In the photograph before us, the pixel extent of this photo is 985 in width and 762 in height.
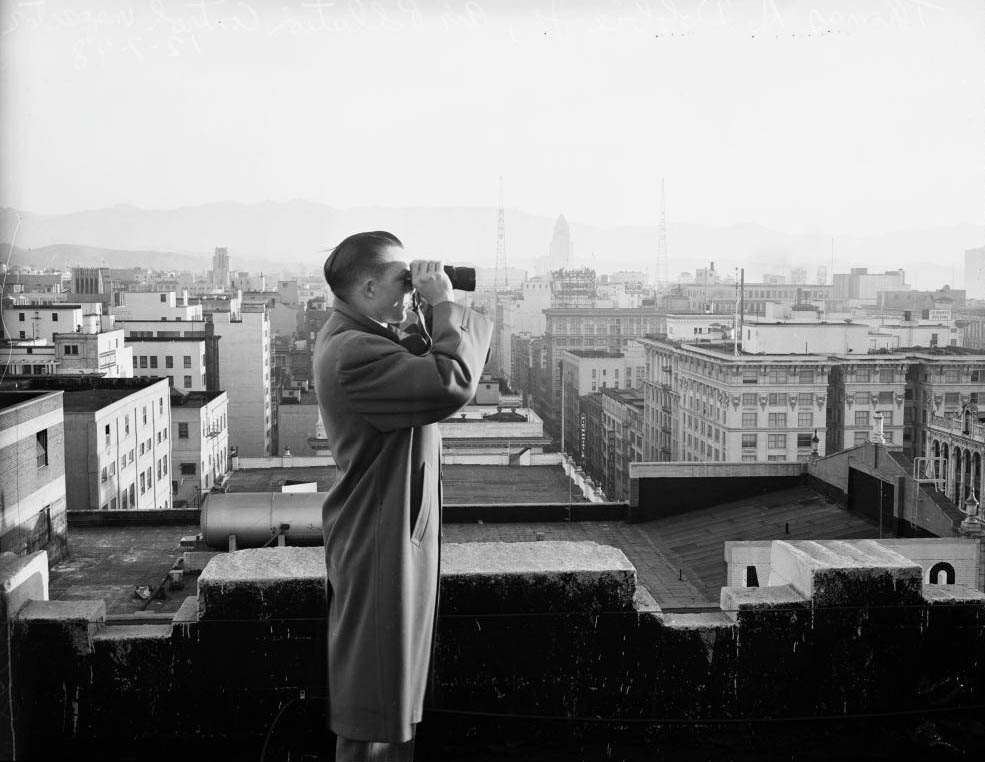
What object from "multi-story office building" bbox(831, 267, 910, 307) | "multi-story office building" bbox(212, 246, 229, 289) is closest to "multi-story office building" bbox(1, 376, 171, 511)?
"multi-story office building" bbox(212, 246, 229, 289)

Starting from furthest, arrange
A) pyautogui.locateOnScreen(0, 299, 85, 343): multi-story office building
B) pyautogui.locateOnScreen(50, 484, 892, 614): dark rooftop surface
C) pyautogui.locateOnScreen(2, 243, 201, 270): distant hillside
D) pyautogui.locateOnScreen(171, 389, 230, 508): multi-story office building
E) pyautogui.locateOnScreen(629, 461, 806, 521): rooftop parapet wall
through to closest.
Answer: pyautogui.locateOnScreen(171, 389, 230, 508): multi-story office building < pyautogui.locateOnScreen(0, 299, 85, 343): multi-story office building < pyautogui.locateOnScreen(629, 461, 806, 521): rooftop parapet wall < pyautogui.locateOnScreen(2, 243, 201, 270): distant hillside < pyautogui.locateOnScreen(50, 484, 892, 614): dark rooftop surface

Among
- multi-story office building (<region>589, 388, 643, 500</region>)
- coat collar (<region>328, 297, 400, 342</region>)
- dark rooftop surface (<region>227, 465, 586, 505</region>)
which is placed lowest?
multi-story office building (<region>589, 388, 643, 500</region>)

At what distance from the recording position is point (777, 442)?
42.8m

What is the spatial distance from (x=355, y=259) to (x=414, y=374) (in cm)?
31

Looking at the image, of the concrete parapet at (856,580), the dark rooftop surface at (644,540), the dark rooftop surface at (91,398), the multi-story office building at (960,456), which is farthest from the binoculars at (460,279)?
the dark rooftop surface at (91,398)

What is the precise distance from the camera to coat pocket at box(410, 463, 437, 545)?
2.18m

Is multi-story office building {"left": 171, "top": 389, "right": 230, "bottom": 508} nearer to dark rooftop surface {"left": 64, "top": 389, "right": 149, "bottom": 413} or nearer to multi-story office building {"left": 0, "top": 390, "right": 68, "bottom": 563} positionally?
dark rooftop surface {"left": 64, "top": 389, "right": 149, "bottom": 413}

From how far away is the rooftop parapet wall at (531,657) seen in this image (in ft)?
9.13

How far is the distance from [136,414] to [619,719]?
85.3 ft

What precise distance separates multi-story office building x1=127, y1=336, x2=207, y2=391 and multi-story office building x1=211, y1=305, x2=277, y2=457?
4399 mm

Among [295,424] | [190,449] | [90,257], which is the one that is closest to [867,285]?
[295,424]

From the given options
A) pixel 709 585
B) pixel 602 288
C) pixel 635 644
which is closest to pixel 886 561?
pixel 635 644

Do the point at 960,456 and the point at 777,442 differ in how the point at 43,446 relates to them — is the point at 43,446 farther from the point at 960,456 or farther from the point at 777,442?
the point at 777,442

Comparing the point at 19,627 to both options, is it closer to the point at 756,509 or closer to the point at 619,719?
the point at 619,719
